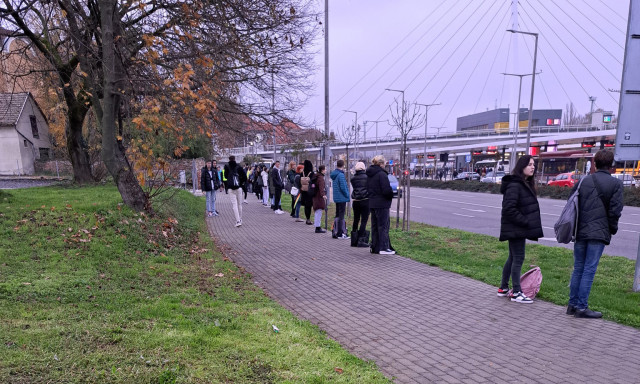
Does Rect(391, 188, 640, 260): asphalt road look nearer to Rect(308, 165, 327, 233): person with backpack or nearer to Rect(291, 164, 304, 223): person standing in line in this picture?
Rect(291, 164, 304, 223): person standing in line

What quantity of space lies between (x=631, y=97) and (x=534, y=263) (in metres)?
3.52

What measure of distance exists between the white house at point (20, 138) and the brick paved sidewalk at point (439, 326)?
35218 mm

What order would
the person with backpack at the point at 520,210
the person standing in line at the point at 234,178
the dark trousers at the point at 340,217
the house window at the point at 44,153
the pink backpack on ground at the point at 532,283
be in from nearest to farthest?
1. the person with backpack at the point at 520,210
2. the pink backpack on ground at the point at 532,283
3. the dark trousers at the point at 340,217
4. the person standing in line at the point at 234,178
5. the house window at the point at 44,153

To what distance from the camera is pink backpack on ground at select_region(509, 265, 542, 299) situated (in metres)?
5.64

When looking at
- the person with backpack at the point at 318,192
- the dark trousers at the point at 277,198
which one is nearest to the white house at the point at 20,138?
the dark trousers at the point at 277,198

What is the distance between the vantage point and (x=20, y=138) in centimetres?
3578

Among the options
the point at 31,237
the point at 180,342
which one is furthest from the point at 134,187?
the point at 180,342

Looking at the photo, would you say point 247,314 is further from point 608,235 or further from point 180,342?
point 608,235

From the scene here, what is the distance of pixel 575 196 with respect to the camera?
16.3 feet

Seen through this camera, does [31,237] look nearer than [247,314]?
No

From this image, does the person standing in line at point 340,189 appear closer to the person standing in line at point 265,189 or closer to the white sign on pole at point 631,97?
the white sign on pole at point 631,97

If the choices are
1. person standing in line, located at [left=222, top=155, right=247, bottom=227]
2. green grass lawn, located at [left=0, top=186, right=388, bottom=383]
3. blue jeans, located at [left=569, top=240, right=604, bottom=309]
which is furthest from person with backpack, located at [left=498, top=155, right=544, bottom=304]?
person standing in line, located at [left=222, top=155, right=247, bottom=227]

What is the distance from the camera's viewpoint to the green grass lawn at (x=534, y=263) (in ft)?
18.0

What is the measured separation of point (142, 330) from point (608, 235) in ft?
16.8
